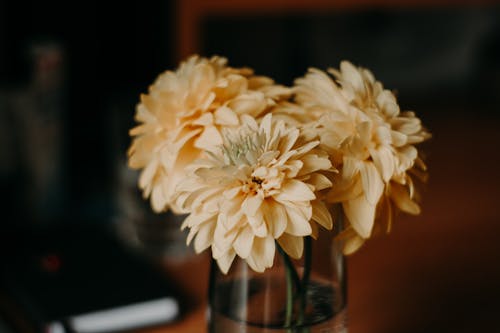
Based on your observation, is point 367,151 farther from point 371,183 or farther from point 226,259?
point 226,259

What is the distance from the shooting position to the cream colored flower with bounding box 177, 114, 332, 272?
49 centimetres

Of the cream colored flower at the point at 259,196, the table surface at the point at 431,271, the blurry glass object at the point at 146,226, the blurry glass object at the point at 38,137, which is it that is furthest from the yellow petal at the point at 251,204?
the blurry glass object at the point at 38,137

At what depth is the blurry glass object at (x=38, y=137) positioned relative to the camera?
1.21 m

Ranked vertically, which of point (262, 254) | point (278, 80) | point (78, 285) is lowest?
point (78, 285)

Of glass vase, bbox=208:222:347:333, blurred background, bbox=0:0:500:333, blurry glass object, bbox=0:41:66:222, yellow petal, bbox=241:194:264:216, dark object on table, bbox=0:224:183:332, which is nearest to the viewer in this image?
yellow petal, bbox=241:194:264:216

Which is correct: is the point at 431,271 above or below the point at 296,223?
below

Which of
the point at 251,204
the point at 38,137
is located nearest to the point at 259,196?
the point at 251,204

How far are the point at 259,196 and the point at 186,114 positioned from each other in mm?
116

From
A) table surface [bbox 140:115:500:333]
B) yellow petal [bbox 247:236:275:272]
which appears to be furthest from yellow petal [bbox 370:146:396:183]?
table surface [bbox 140:115:500:333]

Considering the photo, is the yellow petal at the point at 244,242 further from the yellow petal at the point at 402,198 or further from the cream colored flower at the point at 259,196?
the yellow petal at the point at 402,198

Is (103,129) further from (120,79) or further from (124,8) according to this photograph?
(124,8)

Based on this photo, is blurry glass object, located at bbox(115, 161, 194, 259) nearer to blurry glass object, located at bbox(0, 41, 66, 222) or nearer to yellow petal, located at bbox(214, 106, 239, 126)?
blurry glass object, located at bbox(0, 41, 66, 222)

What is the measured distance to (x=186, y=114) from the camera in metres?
0.57

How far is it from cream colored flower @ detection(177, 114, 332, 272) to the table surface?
35 centimetres
